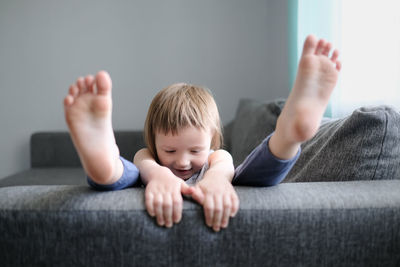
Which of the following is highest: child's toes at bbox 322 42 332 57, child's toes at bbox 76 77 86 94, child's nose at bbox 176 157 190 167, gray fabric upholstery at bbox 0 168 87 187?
child's toes at bbox 322 42 332 57

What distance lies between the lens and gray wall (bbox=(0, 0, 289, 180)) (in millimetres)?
2529

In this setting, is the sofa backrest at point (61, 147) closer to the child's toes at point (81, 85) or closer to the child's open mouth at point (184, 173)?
the child's open mouth at point (184, 173)

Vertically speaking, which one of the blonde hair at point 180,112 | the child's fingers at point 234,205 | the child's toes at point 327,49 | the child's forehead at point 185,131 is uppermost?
the child's toes at point 327,49

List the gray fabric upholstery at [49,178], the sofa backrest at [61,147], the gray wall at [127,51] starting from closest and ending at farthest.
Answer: the gray fabric upholstery at [49,178] → the sofa backrest at [61,147] → the gray wall at [127,51]

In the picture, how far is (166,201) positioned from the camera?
62 centimetres

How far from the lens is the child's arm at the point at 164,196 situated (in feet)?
2.02

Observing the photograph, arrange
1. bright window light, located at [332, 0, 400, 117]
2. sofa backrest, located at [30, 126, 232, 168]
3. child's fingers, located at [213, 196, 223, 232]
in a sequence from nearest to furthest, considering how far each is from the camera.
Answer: child's fingers, located at [213, 196, 223, 232]
bright window light, located at [332, 0, 400, 117]
sofa backrest, located at [30, 126, 232, 168]

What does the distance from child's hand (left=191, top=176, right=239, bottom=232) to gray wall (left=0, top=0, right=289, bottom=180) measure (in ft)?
6.33

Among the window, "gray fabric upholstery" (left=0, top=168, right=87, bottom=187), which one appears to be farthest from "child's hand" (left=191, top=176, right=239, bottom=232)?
"gray fabric upholstery" (left=0, top=168, right=87, bottom=187)

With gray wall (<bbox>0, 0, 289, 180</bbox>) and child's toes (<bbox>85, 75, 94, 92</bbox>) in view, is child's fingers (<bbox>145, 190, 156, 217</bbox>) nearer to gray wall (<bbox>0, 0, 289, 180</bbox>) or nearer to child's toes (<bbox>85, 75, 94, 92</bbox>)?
child's toes (<bbox>85, 75, 94, 92</bbox>)

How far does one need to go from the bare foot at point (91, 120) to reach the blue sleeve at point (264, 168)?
0.91 feet

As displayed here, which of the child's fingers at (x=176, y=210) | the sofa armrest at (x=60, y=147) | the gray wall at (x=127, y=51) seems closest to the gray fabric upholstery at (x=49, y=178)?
the sofa armrest at (x=60, y=147)

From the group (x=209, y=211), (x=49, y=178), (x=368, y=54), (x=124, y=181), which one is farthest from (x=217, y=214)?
(x=49, y=178)

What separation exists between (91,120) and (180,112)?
27 cm
